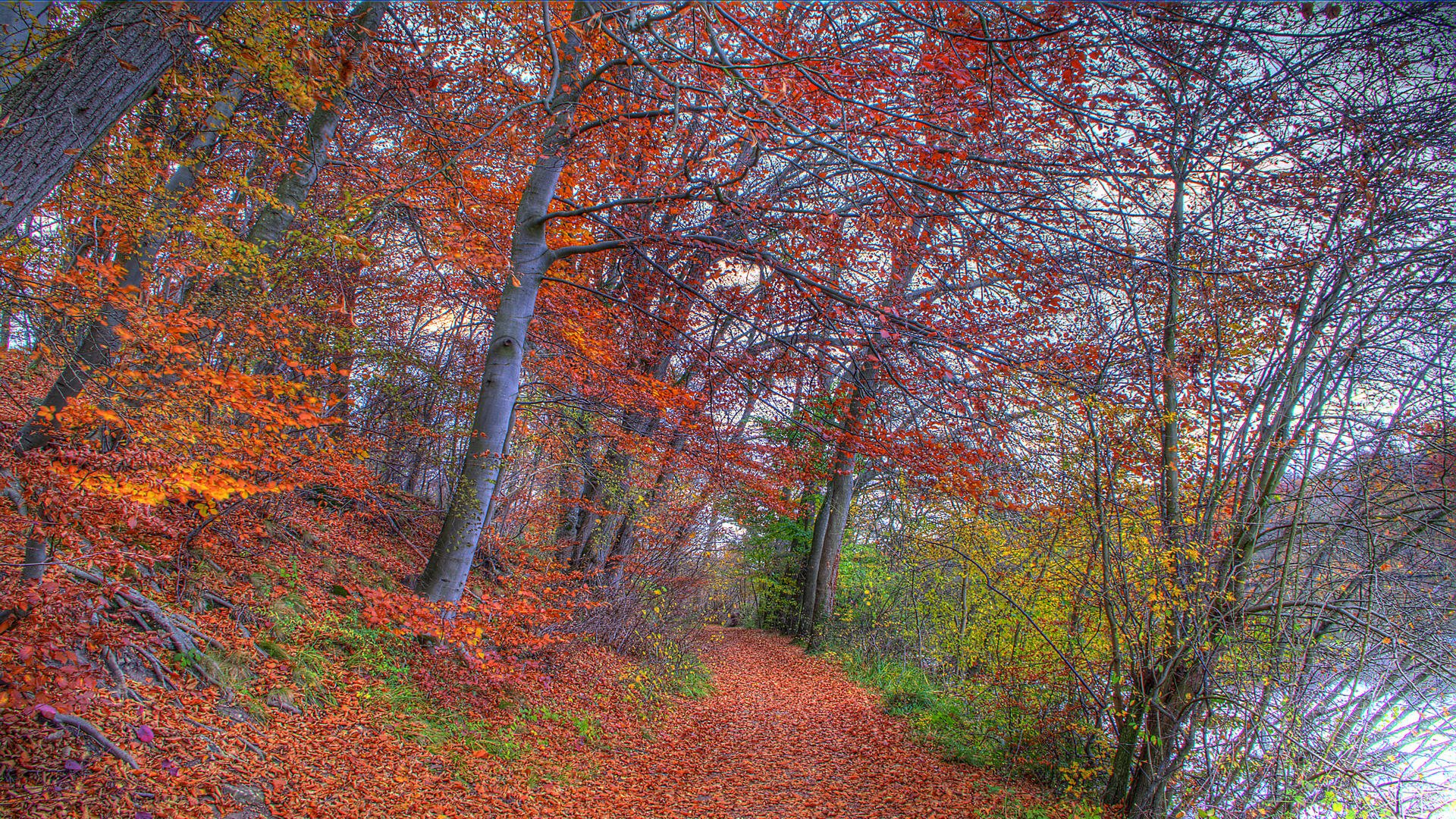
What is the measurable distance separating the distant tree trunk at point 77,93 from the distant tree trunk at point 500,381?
312 cm

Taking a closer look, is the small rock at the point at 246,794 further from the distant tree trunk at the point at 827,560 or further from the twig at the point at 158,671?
the distant tree trunk at the point at 827,560

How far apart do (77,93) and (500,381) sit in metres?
3.51

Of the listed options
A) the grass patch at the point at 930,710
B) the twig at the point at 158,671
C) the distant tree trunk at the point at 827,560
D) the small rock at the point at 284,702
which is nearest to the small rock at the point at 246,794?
the twig at the point at 158,671

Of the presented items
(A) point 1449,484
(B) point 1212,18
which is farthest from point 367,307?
(A) point 1449,484

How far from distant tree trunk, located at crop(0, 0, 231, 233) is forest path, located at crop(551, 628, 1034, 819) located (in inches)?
192

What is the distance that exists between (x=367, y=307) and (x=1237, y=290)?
421 inches

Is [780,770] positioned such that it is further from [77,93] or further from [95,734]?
[77,93]

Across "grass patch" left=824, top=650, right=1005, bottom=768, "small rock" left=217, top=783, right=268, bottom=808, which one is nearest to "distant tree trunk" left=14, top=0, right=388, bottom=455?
"small rock" left=217, top=783, right=268, bottom=808

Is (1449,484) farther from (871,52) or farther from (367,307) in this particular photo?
(367,307)

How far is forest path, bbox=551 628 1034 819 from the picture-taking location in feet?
18.4

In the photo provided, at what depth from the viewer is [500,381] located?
6.10 metres

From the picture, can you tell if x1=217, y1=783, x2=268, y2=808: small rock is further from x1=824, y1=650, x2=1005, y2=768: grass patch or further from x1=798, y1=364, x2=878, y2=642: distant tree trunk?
x1=798, y1=364, x2=878, y2=642: distant tree trunk

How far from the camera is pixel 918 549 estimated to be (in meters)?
8.73

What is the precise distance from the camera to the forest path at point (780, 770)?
5.62 m
